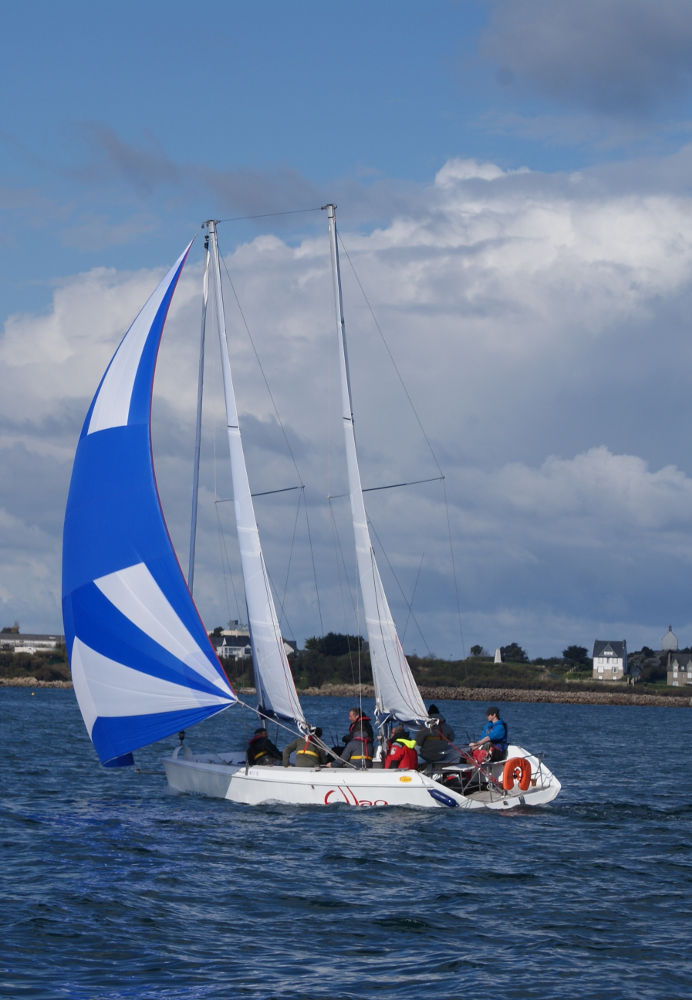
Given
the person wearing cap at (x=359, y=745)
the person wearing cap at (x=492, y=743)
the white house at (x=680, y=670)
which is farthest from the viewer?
the white house at (x=680, y=670)

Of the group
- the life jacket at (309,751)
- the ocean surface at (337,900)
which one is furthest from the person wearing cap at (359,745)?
the ocean surface at (337,900)

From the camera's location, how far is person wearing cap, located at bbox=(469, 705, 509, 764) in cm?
2291

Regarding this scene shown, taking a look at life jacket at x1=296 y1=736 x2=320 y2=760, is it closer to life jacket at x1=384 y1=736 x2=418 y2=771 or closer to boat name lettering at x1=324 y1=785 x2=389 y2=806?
boat name lettering at x1=324 y1=785 x2=389 y2=806

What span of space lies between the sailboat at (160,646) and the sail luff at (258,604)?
27 millimetres

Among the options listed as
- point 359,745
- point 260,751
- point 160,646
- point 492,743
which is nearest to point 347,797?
point 359,745

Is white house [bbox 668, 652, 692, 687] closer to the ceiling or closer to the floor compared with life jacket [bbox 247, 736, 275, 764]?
closer to the floor

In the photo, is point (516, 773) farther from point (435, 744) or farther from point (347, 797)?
point (347, 797)

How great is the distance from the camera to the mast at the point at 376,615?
24.2 meters

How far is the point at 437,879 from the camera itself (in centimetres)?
1638

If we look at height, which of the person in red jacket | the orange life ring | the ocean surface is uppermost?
the person in red jacket

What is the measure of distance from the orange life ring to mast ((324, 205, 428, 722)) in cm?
260

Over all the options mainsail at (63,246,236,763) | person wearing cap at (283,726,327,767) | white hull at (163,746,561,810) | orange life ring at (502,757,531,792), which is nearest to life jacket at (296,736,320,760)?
person wearing cap at (283,726,327,767)

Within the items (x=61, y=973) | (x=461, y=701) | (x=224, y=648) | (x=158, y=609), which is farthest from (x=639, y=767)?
(x=224, y=648)

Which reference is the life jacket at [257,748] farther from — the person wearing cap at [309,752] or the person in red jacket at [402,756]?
the person in red jacket at [402,756]
